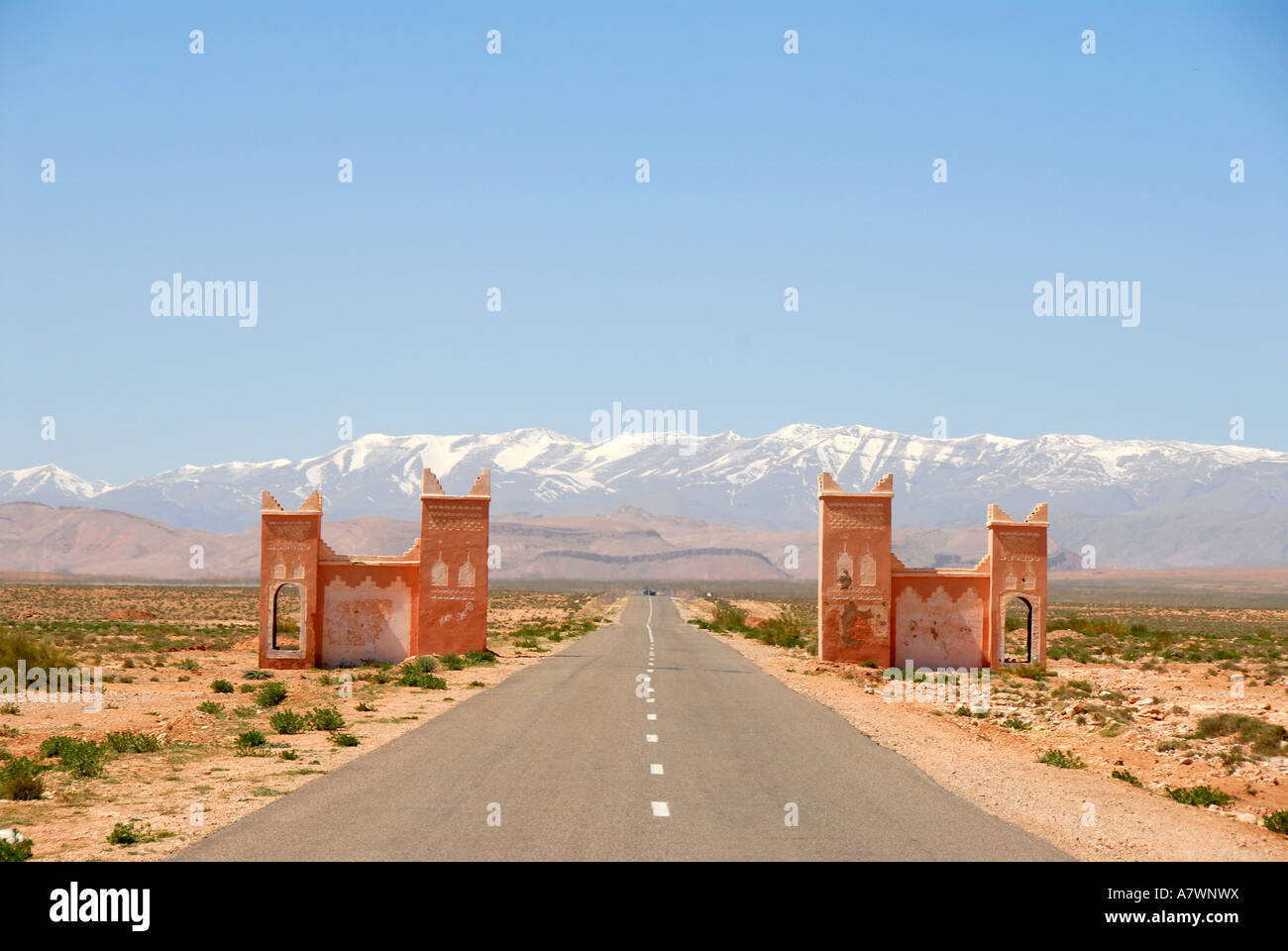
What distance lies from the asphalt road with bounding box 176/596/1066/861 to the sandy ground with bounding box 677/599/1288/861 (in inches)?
28.0

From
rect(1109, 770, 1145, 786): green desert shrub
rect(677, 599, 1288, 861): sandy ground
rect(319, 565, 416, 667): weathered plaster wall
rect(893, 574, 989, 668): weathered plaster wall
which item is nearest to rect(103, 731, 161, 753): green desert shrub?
rect(677, 599, 1288, 861): sandy ground

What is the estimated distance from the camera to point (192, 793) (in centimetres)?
1433

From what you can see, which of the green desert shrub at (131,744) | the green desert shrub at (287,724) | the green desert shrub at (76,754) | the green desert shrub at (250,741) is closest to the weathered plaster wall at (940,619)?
the green desert shrub at (287,724)

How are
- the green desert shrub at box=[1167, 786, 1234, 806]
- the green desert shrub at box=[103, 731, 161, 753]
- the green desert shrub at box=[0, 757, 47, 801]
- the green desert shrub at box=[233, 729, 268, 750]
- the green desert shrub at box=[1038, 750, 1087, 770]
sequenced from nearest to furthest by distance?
the green desert shrub at box=[0, 757, 47, 801], the green desert shrub at box=[1167, 786, 1234, 806], the green desert shrub at box=[103, 731, 161, 753], the green desert shrub at box=[233, 729, 268, 750], the green desert shrub at box=[1038, 750, 1087, 770]

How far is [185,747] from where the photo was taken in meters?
18.8

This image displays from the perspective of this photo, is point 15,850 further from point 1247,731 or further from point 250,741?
point 1247,731

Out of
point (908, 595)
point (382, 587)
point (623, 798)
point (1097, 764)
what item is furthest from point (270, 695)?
point (908, 595)

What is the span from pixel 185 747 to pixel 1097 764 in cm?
1392

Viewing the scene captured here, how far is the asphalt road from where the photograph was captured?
35.6 ft

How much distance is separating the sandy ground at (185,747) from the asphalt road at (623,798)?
0.64 metres

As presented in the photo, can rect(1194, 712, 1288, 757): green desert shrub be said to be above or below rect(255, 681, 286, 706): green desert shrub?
above

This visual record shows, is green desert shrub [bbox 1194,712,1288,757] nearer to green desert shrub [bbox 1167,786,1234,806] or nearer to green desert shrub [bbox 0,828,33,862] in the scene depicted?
green desert shrub [bbox 1167,786,1234,806]
